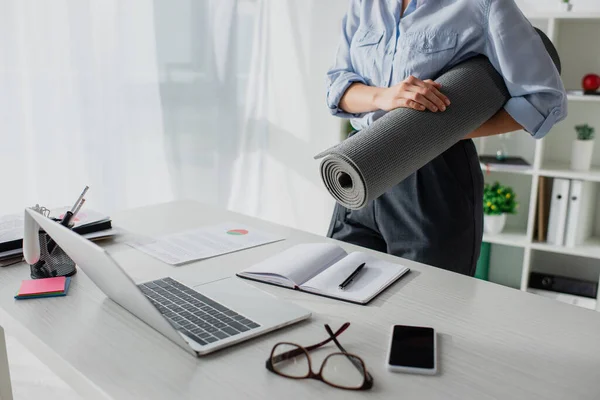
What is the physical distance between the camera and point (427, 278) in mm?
1248

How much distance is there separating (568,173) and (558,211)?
195 mm

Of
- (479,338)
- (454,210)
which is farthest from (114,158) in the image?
(479,338)

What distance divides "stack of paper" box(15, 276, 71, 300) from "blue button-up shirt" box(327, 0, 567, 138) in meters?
0.80

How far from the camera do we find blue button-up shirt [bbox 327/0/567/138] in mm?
1340

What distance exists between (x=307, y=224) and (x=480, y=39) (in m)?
2.28

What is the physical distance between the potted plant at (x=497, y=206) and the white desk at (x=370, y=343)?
1.79 metres

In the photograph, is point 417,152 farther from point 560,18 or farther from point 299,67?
point 299,67

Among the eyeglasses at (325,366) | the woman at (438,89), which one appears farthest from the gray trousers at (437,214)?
the eyeglasses at (325,366)

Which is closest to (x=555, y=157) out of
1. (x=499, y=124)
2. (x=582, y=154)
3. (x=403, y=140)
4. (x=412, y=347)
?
(x=582, y=154)

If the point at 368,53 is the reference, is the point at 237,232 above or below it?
below

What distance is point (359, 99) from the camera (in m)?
1.49

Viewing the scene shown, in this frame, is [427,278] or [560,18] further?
[560,18]

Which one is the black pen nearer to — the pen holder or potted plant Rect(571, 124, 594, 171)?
the pen holder

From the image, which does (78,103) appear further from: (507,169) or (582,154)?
(582,154)
